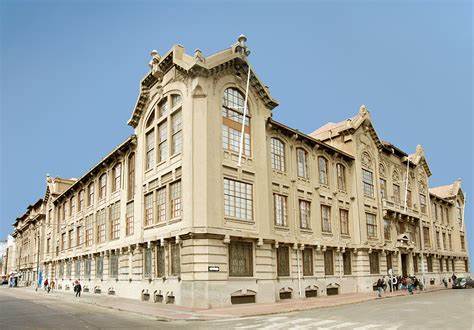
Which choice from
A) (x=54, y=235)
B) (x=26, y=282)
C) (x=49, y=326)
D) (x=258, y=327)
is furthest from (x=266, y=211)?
(x=26, y=282)

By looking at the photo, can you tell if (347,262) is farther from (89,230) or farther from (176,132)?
(89,230)

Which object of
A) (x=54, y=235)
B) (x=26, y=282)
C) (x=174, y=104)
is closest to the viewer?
(x=174, y=104)

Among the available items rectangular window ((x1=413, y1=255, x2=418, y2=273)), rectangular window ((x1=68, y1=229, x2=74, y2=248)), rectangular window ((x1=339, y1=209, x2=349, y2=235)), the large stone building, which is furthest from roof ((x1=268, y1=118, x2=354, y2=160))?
rectangular window ((x1=68, y1=229, x2=74, y2=248))

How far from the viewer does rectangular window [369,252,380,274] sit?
141 ft

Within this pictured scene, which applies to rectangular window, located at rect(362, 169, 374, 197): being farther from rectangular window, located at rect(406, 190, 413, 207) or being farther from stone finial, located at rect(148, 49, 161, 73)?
stone finial, located at rect(148, 49, 161, 73)

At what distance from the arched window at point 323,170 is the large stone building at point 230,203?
0.31ft

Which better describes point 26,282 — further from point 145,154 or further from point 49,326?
point 49,326

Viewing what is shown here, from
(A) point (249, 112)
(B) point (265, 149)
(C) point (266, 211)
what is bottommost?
(C) point (266, 211)

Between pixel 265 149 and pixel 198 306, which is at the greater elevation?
pixel 265 149

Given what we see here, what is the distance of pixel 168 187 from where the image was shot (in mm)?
30750

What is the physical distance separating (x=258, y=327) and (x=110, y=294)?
25.9 meters

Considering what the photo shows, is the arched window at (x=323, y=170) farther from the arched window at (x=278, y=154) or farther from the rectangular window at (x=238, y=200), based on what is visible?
the rectangular window at (x=238, y=200)

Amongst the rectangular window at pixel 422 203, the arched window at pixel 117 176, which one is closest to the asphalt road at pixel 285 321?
the arched window at pixel 117 176

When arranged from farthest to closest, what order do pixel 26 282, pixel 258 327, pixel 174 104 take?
pixel 26 282 → pixel 174 104 → pixel 258 327
